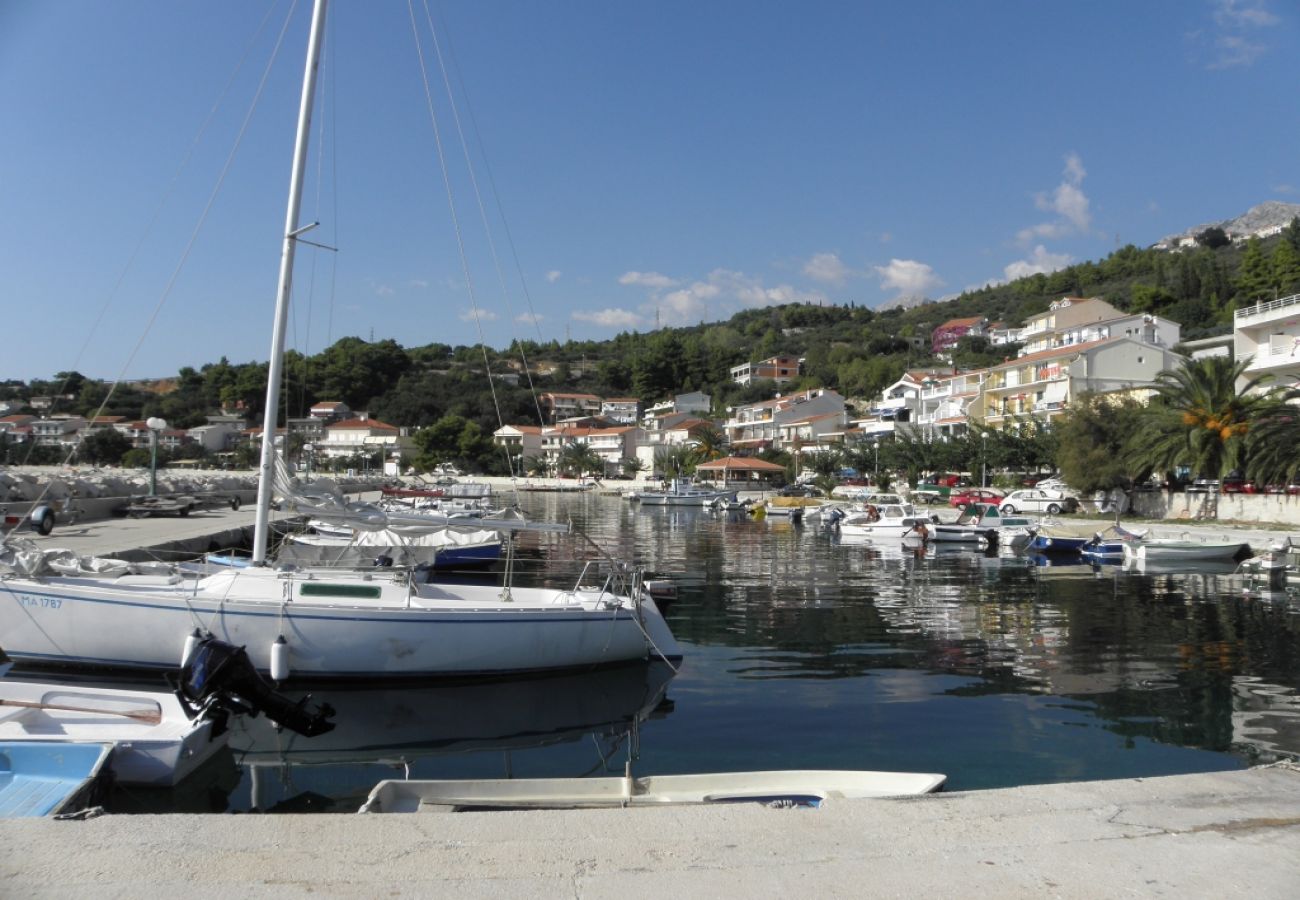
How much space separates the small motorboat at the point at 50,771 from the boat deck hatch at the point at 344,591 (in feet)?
15.9

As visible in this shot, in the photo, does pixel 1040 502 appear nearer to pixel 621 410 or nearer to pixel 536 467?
pixel 536 467

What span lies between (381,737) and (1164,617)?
19.0 metres

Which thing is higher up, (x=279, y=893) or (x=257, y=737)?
(x=279, y=893)

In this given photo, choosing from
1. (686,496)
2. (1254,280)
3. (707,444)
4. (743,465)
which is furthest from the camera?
(707,444)

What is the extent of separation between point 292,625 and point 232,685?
2.65 metres

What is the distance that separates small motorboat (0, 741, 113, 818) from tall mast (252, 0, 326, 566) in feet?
20.4

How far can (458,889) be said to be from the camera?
501cm

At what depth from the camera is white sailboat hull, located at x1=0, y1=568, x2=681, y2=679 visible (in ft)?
41.1

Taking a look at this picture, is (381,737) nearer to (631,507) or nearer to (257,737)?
(257,737)

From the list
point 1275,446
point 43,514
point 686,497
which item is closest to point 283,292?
point 43,514

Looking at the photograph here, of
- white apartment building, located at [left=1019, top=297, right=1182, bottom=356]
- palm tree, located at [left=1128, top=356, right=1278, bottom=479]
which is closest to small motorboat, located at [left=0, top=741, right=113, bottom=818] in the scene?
palm tree, located at [left=1128, top=356, right=1278, bottom=479]

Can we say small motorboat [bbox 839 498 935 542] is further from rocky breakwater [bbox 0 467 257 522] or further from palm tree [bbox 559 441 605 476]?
palm tree [bbox 559 441 605 476]

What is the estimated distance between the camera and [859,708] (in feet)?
42.2

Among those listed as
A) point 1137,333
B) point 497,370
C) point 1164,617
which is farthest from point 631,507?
point 497,370
